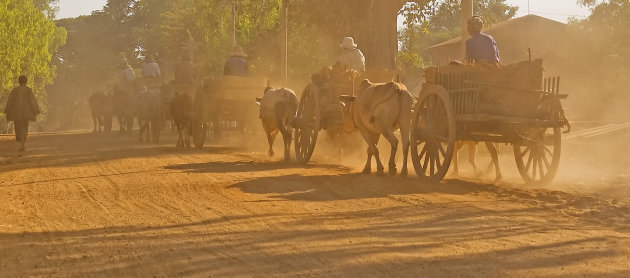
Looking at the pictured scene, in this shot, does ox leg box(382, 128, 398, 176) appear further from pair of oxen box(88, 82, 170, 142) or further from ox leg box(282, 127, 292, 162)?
pair of oxen box(88, 82, 170, 142)

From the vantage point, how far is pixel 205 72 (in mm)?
52156

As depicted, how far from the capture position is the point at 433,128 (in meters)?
12.2

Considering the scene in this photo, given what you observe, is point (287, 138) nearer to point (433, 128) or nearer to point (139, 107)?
point (433, 128)

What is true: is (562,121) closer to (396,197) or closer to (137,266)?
(396,197)

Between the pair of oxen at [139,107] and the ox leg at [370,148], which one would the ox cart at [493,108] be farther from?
the pair of oxen at [139,107]

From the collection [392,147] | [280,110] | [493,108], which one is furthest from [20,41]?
[493,108]

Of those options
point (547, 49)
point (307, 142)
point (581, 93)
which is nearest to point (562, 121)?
point (307, 142)

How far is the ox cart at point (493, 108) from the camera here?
11258 mm

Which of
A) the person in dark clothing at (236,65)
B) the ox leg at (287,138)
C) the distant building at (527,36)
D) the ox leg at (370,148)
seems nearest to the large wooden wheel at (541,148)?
the ox leg at (370,148)

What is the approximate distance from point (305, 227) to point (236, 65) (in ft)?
45.9

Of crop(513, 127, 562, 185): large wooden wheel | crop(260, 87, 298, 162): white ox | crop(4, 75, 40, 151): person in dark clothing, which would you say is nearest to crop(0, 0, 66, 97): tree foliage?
crop(4, 75, 40, 151): person in dark clothing

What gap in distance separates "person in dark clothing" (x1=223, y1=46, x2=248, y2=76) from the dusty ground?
8253mm

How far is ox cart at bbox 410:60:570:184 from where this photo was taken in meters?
11.3

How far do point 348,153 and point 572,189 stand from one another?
6.32 metres
